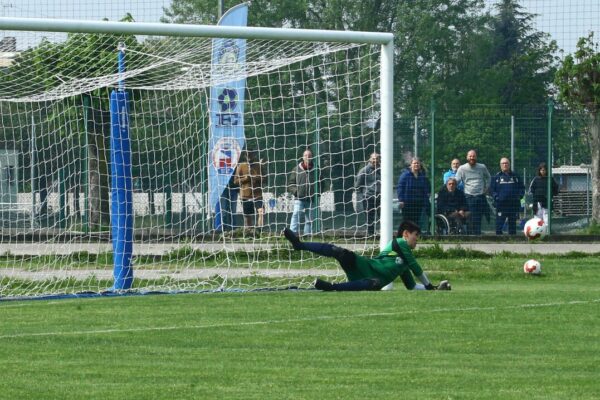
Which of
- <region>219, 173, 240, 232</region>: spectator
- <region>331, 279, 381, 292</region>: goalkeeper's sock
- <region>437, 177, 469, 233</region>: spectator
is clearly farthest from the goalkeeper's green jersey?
<region>437, 177, 469, 233</region>: spectator

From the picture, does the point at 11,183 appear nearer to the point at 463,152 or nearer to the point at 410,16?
the point at 463,152

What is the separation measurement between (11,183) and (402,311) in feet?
43.7

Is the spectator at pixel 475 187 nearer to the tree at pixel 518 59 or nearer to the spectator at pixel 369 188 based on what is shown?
the spectator at pixel 369 188

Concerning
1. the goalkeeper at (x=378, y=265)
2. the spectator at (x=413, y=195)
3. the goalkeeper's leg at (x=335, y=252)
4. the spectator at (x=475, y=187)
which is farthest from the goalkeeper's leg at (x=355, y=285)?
the spectator at (x=475, y=187)

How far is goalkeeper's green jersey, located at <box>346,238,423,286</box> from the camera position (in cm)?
1480

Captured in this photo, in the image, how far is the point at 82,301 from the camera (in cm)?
1423

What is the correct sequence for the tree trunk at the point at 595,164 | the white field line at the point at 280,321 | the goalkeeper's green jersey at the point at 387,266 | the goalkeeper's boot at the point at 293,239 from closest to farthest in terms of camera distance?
the white field line at the point at 280,321
the goalkeeper's green jersey at the point at 387,266
the goalkeeper's boot at the point at 293,239
the tree trunk at the point at 595,164

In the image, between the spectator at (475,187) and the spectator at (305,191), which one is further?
the spectator at (475,187)

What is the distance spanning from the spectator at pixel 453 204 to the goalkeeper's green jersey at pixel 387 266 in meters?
11.9

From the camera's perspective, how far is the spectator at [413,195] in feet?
84.0

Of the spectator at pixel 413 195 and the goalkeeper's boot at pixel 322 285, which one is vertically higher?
the spectator at pixel 413 195

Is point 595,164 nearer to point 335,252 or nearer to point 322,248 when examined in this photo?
point 322,248

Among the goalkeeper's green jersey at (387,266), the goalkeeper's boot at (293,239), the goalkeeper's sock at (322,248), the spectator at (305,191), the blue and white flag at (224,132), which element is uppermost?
the blue and white flag at (224,132)

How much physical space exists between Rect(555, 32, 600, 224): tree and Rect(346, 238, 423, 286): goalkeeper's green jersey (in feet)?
49.5
